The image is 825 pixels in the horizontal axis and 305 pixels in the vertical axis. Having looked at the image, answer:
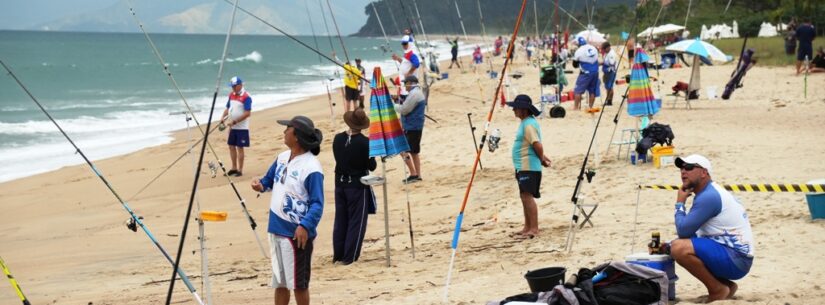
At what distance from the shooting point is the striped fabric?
807 centimetres

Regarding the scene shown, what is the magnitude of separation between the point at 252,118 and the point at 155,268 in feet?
50.7

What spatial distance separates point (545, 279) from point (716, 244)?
3.08 ft

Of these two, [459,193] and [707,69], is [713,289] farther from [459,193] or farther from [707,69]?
[707,69]

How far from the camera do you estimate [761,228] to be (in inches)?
283

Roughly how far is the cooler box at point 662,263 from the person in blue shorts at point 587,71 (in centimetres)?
999

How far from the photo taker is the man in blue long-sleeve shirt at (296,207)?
5.46m

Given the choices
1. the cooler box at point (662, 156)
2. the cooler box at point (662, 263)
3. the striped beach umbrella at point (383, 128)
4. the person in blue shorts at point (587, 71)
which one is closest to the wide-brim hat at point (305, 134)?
the cooler box at point (662, 263)

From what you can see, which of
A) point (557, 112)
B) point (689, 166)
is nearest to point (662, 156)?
point (689, 166)

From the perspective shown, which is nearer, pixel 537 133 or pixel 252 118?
pixel 537 133

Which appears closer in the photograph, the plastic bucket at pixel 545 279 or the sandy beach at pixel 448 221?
the plastic bucket at pixel 545 279

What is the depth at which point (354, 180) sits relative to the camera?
7.54m

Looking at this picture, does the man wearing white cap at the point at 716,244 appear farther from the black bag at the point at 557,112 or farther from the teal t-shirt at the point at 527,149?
the black bag at the point at 557,112

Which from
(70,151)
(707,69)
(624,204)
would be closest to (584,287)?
(624,204)

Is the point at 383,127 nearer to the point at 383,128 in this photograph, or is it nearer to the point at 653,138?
the point at 383,128
